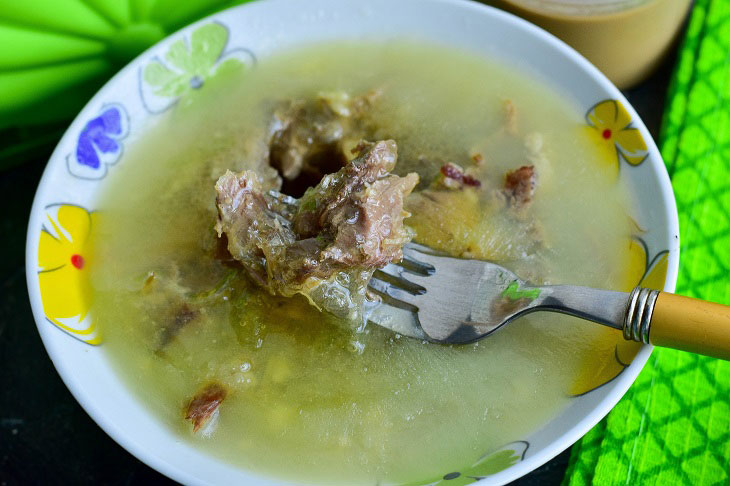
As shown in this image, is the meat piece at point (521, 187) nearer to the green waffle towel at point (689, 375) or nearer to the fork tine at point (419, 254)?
the fork tine at point (419, 254)

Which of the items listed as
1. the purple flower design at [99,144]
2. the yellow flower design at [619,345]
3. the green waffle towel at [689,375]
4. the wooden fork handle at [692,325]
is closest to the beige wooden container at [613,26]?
the green waffle towel at [689,375]

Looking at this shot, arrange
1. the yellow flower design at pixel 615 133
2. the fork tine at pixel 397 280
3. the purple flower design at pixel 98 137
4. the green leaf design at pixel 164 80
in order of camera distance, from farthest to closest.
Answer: the green leaf design at pixel 164 80
the purple flower design at pixel 98 137
the yellow flower design at pixel 615 133
the fork tine at pixel 397 280

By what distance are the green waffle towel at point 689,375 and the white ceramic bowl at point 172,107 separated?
22cm

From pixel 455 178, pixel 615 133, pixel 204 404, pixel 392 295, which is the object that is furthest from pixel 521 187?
pixel 204 404

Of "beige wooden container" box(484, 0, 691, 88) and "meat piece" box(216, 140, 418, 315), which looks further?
"beige wooden container" box(484, 0, 691, 88)

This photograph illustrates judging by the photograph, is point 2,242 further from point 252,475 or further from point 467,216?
point 467,216

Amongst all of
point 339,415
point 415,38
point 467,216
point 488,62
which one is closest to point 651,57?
point 488,62

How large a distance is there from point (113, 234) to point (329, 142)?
0.49m

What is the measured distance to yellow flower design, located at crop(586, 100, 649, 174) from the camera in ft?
4.71

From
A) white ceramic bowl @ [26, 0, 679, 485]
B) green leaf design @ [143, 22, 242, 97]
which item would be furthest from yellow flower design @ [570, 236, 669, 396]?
green leaf design @ [143, 22, 242, 97]

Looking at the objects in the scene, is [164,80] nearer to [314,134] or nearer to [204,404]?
[314,134]

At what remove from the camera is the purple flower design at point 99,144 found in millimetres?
1534

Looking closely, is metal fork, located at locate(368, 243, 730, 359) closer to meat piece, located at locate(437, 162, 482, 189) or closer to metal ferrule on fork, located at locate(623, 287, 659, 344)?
metal ferrule on fork, located at locate(623, 287, 659, 344)

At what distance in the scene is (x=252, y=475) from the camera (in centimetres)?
121
